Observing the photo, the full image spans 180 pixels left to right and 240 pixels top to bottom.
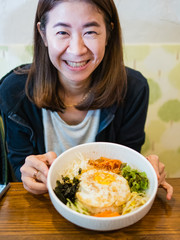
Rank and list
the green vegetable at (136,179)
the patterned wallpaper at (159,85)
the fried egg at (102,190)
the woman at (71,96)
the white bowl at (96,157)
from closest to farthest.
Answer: the white bowl at (96,157) → the fried egg at (102,190) → the green vegetable at (136,179) → the woman at (71,96) → the patterned wallpaper at (159,85)

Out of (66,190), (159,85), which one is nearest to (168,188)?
(66,190)

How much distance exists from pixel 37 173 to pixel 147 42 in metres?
1.65

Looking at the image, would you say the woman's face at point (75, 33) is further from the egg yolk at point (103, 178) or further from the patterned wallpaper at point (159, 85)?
the patterned wallpaper at point (159, 85)

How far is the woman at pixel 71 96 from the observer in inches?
50.0

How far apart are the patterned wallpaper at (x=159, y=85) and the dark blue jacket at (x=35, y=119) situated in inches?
23.4

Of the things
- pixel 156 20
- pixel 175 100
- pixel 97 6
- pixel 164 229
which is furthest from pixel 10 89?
pixel 175 100

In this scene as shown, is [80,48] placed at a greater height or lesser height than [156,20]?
lesser

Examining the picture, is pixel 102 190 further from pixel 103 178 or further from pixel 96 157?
pixel 96 157

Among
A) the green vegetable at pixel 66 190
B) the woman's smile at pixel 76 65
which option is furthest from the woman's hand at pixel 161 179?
the woman's smile at pixel 76 65

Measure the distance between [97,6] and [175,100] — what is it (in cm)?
158

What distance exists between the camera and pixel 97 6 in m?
1.17

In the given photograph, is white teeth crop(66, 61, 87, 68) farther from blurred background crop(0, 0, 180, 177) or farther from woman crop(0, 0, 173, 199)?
blurred background crop(0, 0, 180, 177)

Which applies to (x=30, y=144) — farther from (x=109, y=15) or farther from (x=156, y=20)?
(x=156, y=20)

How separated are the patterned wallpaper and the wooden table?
4.88 ft
